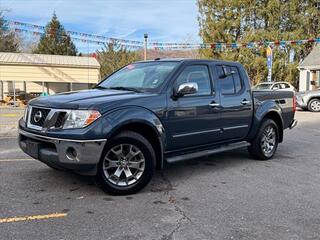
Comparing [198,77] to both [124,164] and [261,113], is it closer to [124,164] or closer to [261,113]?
[261,113]

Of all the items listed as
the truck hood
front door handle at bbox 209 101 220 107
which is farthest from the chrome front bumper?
front door handle at bbox 209 101 220 107

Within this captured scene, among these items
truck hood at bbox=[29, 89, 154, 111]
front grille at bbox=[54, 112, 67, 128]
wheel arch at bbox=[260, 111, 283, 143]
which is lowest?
wheel arch at bbox=[260, 111, 283, 143]

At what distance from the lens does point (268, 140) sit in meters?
7.76

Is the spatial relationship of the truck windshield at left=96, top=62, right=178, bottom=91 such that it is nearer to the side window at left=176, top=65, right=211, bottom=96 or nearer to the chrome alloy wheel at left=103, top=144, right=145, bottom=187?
the side window at left=176, top=65, right=211, bottom=96

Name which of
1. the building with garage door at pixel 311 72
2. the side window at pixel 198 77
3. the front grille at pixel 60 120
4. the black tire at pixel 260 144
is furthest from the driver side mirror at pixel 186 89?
the building with garage door at pixel 311 72

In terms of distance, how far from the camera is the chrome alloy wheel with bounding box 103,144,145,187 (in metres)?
5.13

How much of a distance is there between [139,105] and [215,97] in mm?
1606

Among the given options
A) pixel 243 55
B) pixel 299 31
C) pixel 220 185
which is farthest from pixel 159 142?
pixel 299 31

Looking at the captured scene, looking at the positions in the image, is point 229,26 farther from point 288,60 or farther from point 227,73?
point 227,73

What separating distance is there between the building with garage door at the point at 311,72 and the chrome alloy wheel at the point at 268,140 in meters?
24.5

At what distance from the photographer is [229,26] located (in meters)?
36.9

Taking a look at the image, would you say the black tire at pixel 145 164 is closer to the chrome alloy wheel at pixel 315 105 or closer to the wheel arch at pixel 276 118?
the wheel arch at pixel 276 118

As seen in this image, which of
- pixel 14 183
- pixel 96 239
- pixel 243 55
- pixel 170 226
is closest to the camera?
pixel 96 239

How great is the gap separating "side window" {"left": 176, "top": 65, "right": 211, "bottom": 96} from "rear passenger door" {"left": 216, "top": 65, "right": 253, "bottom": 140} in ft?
0.93
